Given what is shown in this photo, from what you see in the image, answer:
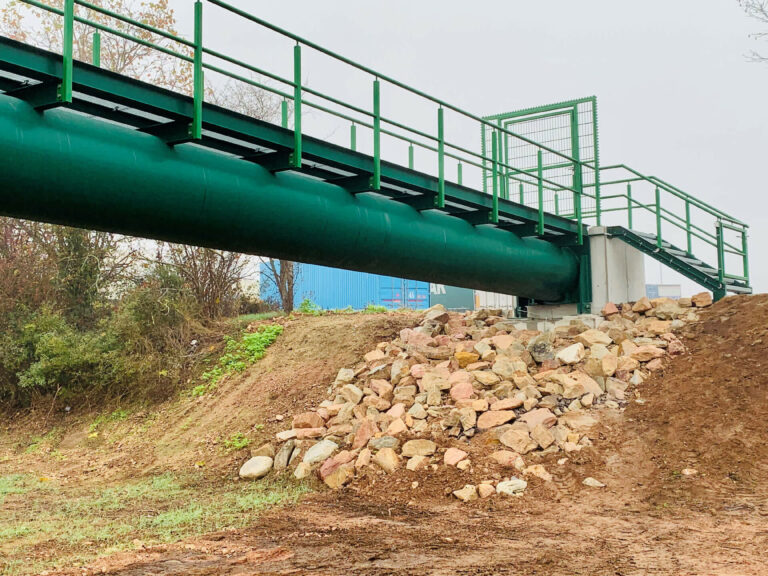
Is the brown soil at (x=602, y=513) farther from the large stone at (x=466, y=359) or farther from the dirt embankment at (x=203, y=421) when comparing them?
the large stone at (x=466, y=359)

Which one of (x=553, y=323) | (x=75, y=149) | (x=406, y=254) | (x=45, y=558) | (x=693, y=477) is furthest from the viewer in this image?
(x=553, y=323)

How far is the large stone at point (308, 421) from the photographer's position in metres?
12.1

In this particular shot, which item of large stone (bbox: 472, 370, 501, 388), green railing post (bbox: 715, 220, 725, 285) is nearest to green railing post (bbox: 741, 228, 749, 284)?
green railing post (bbox: 715, 220, 725, 285)

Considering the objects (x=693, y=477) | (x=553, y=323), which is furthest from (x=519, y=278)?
(x=693, y=477)

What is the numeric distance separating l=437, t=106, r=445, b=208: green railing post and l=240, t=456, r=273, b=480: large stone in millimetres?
4729

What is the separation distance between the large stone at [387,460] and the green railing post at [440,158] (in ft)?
12.5

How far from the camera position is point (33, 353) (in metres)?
17.6

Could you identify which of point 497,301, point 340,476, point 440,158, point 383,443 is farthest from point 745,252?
point 340,476

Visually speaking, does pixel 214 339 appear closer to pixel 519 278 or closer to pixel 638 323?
pixel 519 278

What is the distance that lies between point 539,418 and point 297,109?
17.8ft

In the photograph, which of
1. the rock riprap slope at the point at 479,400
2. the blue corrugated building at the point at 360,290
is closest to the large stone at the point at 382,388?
the rock riprap slope at the point at 479,400

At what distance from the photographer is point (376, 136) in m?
10.9

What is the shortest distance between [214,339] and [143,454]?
15.1ft

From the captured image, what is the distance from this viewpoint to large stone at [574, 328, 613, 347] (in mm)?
13141
